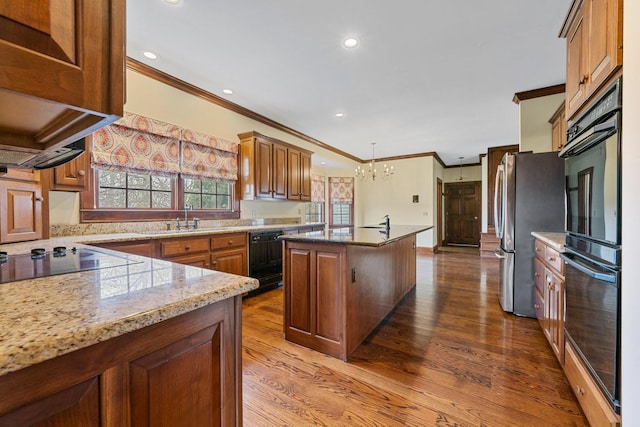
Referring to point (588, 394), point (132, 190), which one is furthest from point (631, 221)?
point (132, 190)

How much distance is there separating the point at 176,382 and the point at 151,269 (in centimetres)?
51

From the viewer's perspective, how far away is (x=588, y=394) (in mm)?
1386

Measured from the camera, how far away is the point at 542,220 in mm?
2756

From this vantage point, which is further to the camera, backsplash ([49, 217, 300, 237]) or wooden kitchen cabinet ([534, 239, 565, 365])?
backsplash ([49, 217, 300, 237])

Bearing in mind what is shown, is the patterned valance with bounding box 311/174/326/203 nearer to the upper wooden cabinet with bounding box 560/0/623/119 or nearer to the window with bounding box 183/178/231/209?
the window with bounding box 183/178/231/209

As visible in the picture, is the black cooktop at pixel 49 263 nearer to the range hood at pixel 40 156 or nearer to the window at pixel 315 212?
the range hood at pixel 40 156

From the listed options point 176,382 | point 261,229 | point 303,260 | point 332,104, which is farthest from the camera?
point 332,104

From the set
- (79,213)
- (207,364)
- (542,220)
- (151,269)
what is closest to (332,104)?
(542,220)

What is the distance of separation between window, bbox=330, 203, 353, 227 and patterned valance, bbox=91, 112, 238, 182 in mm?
4250

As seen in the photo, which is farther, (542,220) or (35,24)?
(542,220)

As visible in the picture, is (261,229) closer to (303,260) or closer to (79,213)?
(303,260)

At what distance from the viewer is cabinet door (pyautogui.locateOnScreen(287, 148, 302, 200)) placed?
4.76 m

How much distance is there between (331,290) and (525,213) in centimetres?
223

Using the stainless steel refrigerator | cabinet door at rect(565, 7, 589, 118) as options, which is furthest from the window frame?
cabinet door at rect(565, 7, 589, 118)
